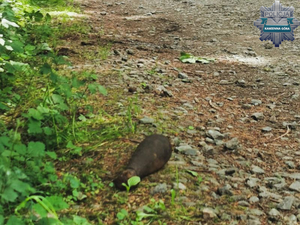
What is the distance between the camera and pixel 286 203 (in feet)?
7.97

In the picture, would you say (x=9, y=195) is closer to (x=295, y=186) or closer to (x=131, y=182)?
(x=131, y=182)

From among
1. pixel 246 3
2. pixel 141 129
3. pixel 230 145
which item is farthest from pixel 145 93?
pixel 246 3

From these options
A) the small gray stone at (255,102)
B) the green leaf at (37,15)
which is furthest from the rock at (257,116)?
the green leaf at (37,15)

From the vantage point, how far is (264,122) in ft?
12.8

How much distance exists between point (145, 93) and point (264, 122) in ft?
5.05

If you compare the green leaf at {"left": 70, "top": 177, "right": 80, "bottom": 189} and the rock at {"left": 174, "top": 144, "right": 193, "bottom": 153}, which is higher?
the green leaf at {"left": 70, "top": 177, "right": 80, "bottom": 189}

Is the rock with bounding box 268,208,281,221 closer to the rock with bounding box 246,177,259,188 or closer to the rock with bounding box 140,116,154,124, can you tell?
the rock with bounding box 246,177,259,188

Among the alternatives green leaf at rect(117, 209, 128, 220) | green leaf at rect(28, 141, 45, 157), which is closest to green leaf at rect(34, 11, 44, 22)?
green leaf at rect(28, 141, 45, 157)

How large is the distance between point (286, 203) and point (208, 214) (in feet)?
2.20

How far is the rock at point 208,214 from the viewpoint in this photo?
220 cm

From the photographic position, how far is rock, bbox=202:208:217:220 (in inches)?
86.6

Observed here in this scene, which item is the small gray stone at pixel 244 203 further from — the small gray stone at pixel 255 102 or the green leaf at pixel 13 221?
the small gray stone at pixel 255 102

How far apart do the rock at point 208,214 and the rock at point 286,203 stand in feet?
1.79

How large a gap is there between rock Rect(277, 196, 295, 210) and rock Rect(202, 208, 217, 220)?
0.55m
